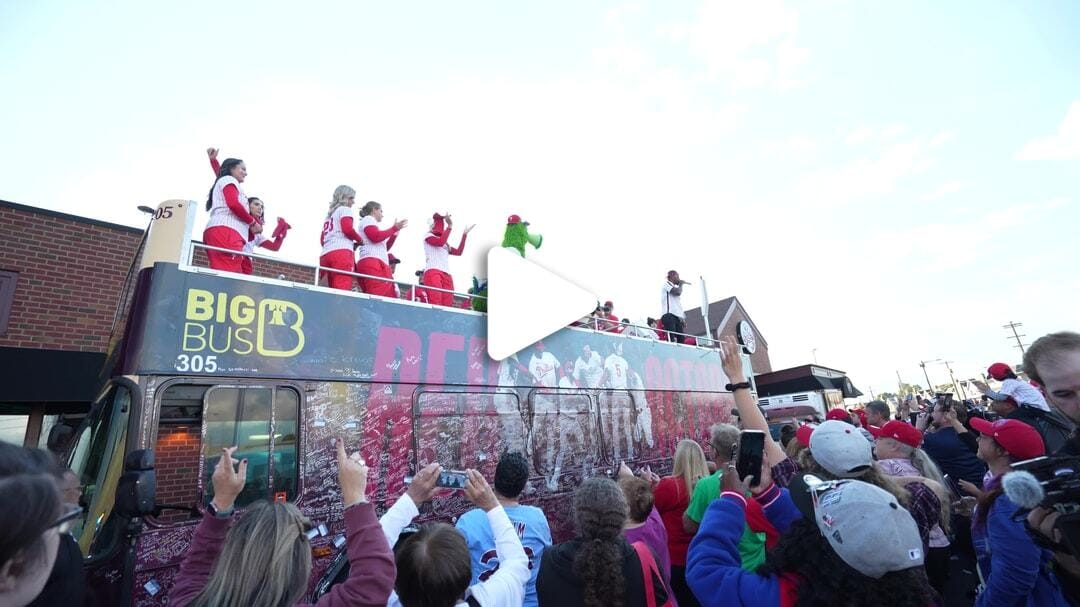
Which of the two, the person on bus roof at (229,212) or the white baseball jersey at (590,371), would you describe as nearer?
the person on bus roof at (229,212)

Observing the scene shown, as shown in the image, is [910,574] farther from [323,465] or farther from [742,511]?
[323,465]

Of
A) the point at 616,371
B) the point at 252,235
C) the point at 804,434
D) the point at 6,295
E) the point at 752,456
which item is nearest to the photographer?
the point at 752,456

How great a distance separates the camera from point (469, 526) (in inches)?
122

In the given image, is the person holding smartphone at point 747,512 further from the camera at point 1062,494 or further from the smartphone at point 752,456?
the camera at point 1062,494

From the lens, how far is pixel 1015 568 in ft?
7.49

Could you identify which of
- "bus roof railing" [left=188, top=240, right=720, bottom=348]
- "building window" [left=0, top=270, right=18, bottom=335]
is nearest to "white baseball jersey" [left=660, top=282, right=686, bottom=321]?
"bus roof railing" [left=188, top=240, right=720, bottom=348]

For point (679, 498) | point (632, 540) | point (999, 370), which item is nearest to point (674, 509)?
point (679, 498)

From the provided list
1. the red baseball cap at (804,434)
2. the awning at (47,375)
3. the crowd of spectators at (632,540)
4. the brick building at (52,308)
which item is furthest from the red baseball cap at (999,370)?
the brick building at (52,308)

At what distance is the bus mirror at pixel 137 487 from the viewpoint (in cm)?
293

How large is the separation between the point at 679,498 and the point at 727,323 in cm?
2753

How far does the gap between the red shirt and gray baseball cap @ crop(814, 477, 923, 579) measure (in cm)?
245

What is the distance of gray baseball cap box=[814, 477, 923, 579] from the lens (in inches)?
59.2

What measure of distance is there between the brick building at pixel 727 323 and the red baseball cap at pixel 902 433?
25.1 m

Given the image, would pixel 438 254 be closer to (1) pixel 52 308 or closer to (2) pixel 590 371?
(2) pixel 590 371
